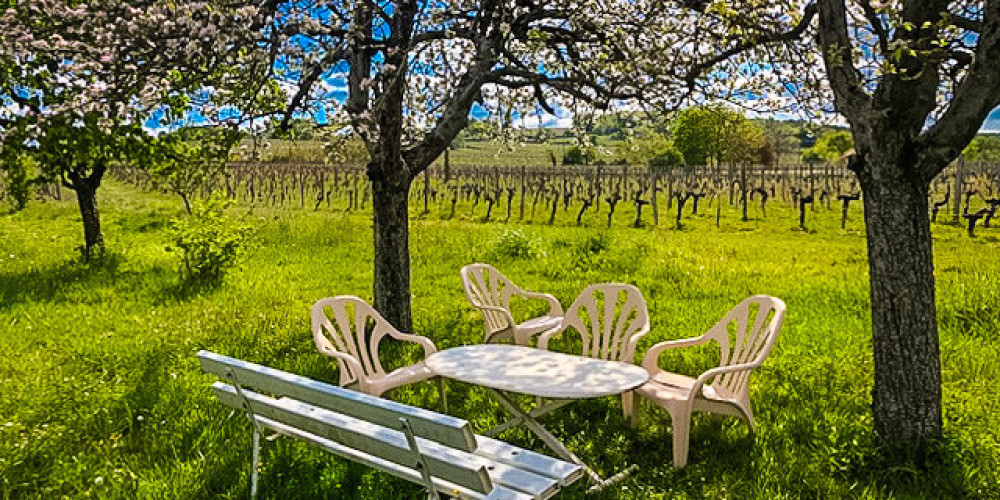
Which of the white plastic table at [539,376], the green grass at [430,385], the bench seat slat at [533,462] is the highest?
the white plastic table at [539,376]

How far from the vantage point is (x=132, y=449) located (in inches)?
176

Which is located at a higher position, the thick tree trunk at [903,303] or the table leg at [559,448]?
the thick tree trunk at [903,303]

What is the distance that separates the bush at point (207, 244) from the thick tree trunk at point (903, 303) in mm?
8730

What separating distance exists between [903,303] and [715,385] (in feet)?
4.26

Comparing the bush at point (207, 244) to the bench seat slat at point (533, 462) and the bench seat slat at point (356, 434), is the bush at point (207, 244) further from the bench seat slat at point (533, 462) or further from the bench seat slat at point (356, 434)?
the bench seat slat at point (533, 462)

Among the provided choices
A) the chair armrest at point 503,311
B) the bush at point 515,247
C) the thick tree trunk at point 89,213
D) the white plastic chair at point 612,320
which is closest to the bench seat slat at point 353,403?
the white plastic chair at point 612,320

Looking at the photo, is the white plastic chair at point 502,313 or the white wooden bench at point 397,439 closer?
the white wooden bench at point 397,439

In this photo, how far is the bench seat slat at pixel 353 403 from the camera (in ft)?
8.20

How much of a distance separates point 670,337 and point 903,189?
11.5 feet

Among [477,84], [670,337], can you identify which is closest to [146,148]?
[477,84]

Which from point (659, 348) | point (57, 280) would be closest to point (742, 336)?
point (659, 348)

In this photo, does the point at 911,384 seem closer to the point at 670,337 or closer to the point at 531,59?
the point at 670,337

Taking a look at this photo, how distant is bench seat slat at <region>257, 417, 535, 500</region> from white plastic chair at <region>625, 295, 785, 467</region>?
1639mm

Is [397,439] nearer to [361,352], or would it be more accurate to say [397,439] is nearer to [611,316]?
[361,352]
